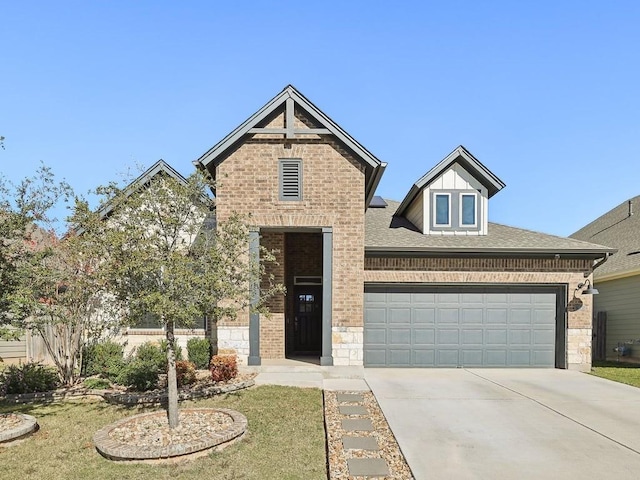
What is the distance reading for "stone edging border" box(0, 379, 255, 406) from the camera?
8.52m

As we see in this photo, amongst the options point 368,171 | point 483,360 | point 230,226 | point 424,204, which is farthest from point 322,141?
point 483,360

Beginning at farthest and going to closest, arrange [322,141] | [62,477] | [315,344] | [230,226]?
[315,344] < [322,141] < [230,226] < [62,477]

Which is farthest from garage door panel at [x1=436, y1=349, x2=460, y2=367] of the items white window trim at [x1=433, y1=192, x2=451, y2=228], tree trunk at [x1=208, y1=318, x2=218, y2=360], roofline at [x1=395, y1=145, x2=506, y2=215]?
tree trunk at [x1=208, y1=318, x2=218, y2=360]

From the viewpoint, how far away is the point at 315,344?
47.2 feet

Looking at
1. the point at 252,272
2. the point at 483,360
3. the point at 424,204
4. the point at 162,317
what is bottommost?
the point at 483,360

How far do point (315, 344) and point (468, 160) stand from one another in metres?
8.02

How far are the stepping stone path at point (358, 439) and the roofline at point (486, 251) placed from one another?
15.3ft

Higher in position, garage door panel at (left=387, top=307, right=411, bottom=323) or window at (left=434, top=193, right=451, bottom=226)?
window at (left=434, top=193, right=451, bottom=226)

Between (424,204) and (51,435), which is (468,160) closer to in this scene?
(424,204)

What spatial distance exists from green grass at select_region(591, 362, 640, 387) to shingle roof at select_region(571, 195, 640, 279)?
339 centimetres

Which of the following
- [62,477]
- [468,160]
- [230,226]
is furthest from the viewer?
[468,160]

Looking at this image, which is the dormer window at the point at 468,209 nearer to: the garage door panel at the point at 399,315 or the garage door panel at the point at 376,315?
the garage door panel at the point at 399,315

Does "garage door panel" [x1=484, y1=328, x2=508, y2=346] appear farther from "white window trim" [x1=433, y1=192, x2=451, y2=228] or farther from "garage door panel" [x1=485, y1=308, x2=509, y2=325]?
"white window trim" [x1=433, y1=192, x2=451, y2=228]

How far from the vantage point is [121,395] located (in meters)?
8.70
